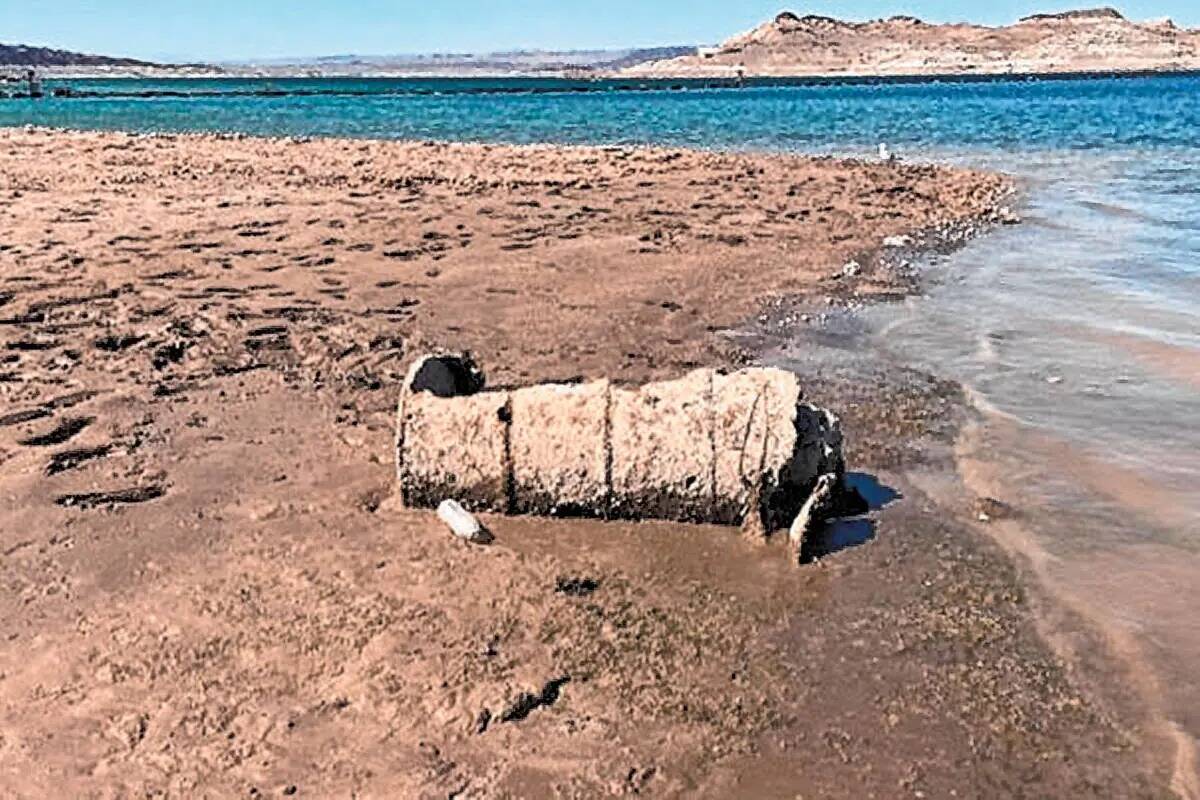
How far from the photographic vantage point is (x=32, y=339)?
337 inches

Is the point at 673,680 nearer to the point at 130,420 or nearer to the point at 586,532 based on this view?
the point at 586,532

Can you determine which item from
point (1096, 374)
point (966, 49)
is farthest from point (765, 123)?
point (966, 49)

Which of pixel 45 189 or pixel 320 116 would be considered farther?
pixel 320 116

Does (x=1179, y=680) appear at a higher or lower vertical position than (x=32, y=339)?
lower

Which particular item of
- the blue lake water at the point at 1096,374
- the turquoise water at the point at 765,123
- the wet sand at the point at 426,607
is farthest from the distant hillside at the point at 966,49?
the wet sand at the point at 426,607

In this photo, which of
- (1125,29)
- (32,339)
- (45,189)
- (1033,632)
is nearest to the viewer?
(1033,632)

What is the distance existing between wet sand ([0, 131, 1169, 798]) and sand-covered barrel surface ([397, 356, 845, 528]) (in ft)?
0.53

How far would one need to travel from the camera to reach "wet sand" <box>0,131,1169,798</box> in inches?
153

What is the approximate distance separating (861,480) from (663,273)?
5795mm

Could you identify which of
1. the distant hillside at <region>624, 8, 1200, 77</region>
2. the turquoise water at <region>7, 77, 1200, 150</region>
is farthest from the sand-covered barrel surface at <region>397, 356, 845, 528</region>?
the distant hillside at <region>624, 8, 1200, 77</region>

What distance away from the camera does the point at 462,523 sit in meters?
5.54

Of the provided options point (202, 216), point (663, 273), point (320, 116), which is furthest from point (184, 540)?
point (320, 116)

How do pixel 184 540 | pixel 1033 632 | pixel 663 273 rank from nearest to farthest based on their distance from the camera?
pixel 1033 632, pixel 184 540, pixel 663 273

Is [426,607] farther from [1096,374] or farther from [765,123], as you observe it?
[765,123]
